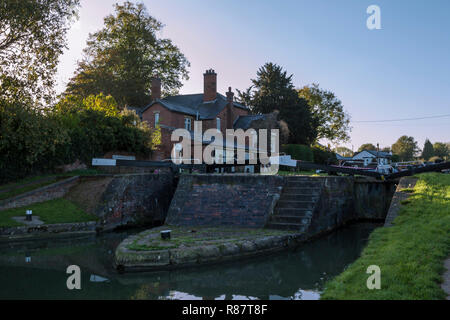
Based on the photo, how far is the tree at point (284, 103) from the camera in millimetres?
43156

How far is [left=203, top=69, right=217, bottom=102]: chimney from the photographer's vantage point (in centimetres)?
3669

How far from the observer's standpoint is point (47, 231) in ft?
46.5

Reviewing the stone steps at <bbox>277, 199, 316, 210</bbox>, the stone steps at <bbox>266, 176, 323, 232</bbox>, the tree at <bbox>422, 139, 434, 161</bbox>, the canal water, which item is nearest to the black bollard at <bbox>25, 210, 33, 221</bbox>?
the canal water

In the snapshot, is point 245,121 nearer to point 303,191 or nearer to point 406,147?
point 303,191

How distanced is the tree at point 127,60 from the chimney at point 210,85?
9579 mm

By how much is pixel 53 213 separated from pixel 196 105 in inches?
957

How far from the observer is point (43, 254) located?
38.8 feet

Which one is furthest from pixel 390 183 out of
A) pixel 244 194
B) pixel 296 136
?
pixel 296 136

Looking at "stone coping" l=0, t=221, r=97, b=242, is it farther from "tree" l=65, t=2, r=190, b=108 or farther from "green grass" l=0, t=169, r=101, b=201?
"tree" l=65, t=2, r=190, b=108

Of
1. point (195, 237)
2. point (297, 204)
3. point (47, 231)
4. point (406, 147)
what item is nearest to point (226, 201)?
point (297, 204)

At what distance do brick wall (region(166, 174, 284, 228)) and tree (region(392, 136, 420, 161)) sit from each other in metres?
96.2
